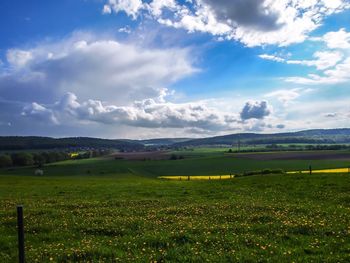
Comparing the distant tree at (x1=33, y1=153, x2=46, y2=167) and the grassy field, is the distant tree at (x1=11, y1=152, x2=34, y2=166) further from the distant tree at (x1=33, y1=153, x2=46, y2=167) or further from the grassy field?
the grassy field

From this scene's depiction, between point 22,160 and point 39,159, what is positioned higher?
point 22,160

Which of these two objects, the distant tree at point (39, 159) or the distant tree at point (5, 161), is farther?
the distant tree at point (39, 159)

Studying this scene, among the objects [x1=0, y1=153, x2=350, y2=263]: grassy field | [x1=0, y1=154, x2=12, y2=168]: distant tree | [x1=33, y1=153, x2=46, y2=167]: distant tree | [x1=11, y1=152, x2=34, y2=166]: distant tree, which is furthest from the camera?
[x1=33, y1=153, x2=46, y2=167]: distant tree

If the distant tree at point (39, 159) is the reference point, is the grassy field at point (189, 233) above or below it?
above

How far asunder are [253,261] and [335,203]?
527 inches

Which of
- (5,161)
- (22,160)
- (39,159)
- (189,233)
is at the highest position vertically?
(189,233)

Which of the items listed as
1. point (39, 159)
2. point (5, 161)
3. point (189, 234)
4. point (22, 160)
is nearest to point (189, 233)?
point (189, 234)

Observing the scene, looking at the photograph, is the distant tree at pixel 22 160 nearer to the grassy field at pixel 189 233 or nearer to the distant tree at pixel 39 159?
the distant tree at pixel 39 159

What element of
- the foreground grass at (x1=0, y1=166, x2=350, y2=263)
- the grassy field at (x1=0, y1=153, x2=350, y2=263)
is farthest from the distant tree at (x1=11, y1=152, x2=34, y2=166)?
the foreground grass at (x1=0, y1=166, x2=350, y2=263)

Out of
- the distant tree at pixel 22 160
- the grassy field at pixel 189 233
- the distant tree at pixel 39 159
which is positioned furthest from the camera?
the distant tree at pixel 39 159

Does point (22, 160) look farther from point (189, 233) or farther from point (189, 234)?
point (189, 234)

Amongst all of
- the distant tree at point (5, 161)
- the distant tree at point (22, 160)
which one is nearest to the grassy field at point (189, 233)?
the distant tree at point (5, 161)

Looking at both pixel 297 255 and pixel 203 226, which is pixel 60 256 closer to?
pixel 203 226

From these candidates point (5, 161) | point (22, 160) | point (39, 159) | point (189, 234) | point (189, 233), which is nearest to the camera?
point (189, 234)
